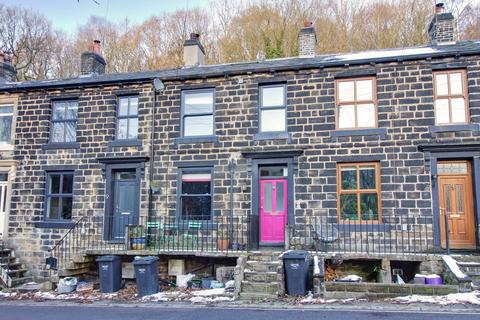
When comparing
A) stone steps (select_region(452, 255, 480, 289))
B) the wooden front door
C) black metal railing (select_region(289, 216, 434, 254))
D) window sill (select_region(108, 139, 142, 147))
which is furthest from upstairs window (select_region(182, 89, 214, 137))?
stone steps (select_region(452, 255, 480, 289))

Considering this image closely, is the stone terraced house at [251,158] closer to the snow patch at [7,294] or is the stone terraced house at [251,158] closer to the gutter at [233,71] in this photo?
the gutter at [233,71]

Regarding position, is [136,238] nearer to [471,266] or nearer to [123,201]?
[123,201]

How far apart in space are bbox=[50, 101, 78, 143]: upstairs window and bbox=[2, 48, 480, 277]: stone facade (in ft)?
0.82

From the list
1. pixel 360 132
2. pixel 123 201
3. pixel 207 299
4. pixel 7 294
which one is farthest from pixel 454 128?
pixel 7 294

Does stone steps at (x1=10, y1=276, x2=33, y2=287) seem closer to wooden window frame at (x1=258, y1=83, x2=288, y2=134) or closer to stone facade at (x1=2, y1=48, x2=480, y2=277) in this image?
stone facade at (x1=2, y1=48, x2=480, y2=277)

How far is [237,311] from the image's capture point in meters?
8.49

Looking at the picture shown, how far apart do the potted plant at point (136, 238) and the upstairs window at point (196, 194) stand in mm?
1503

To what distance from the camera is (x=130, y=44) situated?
30.3 m

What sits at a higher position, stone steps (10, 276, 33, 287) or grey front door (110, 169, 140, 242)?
grey front door (110, 169, 140, 242)

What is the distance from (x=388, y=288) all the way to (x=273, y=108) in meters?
6.53

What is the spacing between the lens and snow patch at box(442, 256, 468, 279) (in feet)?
29.4

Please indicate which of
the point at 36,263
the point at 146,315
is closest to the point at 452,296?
Result: the point at 146,315

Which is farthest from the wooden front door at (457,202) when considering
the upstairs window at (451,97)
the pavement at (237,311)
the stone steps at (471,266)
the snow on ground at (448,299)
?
the pavement at (237,311)

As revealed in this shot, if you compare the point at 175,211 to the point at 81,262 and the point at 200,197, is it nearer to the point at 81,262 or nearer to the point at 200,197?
the point at 200,197
